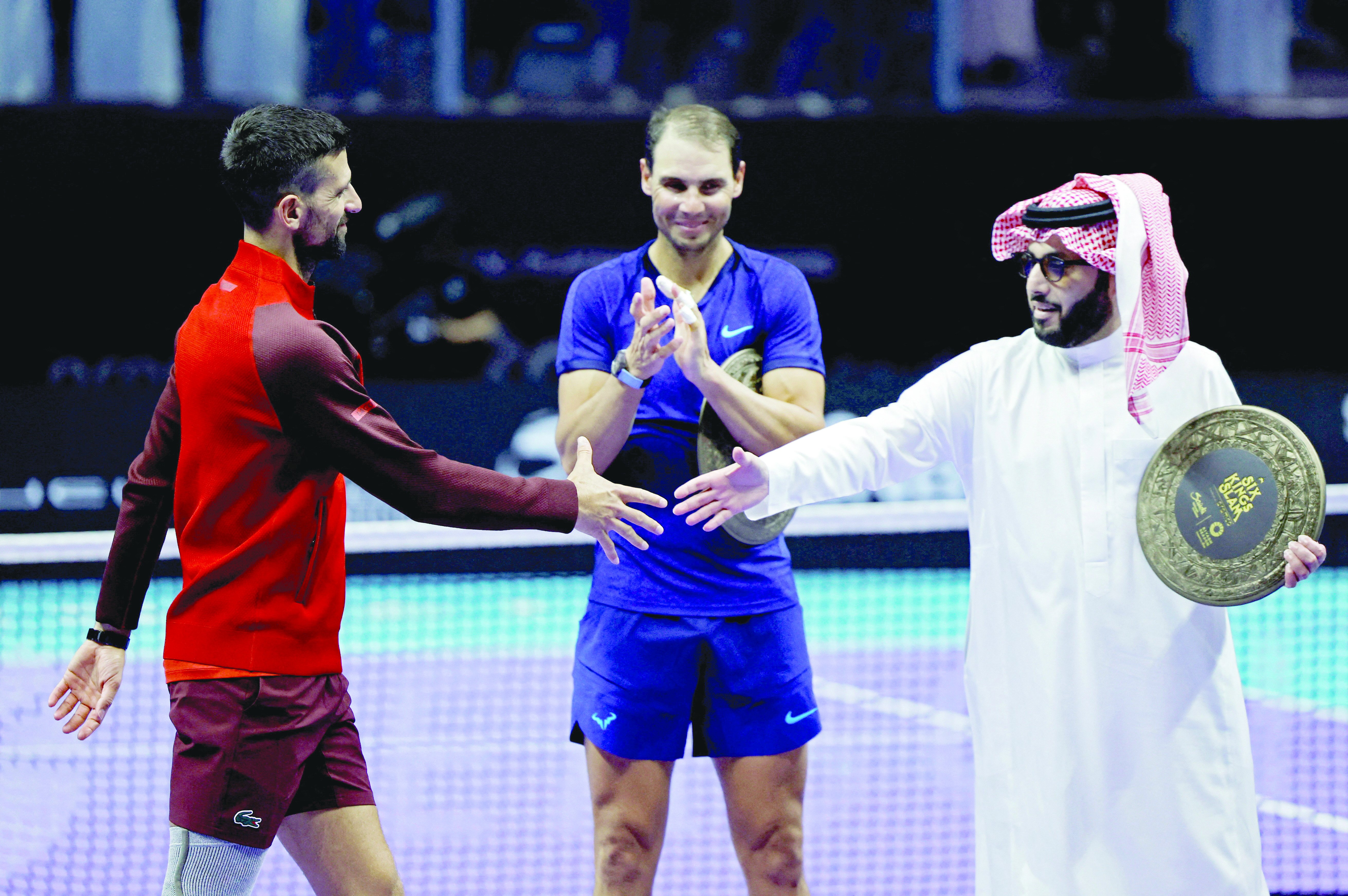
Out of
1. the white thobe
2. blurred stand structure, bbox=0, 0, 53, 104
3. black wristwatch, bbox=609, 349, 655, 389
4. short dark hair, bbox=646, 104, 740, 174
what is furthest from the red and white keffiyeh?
blurred stand structure, bbox=0, 0, 53, 104

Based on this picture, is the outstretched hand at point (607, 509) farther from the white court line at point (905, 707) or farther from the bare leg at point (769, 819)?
the white court line at point (905, 707)

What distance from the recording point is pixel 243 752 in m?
2.84

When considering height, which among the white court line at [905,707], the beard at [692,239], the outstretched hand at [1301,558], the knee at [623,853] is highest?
the beard at [692,239]

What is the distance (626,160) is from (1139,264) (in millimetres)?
9401

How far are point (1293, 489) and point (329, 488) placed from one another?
2061 mm

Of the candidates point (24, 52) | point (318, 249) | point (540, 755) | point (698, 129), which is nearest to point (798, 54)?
point (24, 52)

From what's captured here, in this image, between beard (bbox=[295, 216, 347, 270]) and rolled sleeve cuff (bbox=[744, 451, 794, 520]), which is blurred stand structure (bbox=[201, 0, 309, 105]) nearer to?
beard (bbox=[295, 216, 347, 270])

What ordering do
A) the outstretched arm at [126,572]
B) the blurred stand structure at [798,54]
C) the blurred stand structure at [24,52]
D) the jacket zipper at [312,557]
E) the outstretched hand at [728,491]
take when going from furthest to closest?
the blurred stand structure at [798,54], the blurred stand structure at [24,52], the outstretched hand at [728,491], the outstretched arm at [126,572], the jacket zipper at [312,557]

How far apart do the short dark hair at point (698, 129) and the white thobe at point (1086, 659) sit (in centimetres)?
89

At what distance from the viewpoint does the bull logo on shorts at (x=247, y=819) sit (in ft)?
9.28

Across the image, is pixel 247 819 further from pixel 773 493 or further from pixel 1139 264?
pixel 1139 264

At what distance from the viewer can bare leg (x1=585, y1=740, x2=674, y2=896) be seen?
3.52 meters

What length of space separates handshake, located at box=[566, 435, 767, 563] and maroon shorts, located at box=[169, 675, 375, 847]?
2.38ft

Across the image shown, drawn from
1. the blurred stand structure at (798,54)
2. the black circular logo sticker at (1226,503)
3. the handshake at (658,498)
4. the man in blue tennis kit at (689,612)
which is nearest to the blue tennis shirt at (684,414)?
the man in blue tennis kit at (689,612)
